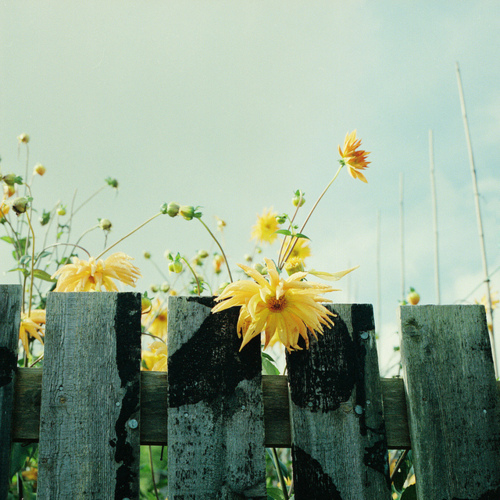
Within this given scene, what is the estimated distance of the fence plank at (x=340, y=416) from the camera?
84cm

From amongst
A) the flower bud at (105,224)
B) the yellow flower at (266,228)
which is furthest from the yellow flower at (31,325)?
the yellow flower at (266,228)

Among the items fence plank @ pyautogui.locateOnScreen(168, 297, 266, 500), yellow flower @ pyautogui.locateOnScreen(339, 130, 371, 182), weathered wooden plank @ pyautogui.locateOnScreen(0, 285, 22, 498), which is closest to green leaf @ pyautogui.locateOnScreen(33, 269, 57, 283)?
weathered wooden plank @ pyautogui.locateOnScreen(0, 285, 22, 498)

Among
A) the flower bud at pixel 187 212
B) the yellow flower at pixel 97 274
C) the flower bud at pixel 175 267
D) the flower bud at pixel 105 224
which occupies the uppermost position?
the flower bud at pixel 105 224

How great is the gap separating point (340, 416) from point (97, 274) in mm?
554

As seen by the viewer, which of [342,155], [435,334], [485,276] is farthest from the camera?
[485,276]

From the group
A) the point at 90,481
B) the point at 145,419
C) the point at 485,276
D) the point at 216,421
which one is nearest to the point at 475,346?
the point at 216,421

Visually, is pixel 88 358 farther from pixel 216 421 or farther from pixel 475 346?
pixel 475 346

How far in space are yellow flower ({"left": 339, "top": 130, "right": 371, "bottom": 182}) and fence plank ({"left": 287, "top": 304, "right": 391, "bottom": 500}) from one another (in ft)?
1.53

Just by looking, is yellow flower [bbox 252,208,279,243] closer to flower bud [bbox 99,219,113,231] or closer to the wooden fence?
flower bud [bbox 99,219,113,231]

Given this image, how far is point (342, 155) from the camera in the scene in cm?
126

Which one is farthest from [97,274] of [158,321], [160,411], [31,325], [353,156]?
[158,321]

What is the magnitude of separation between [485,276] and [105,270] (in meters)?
1.76

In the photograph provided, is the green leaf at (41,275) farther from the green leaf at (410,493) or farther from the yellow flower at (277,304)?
the green leaf at (410,493)

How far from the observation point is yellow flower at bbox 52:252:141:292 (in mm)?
1007
